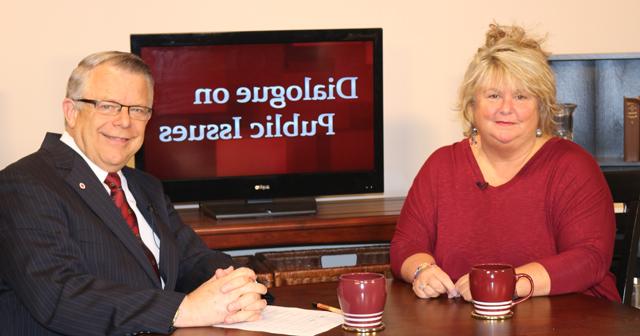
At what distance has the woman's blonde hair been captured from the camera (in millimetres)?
2641

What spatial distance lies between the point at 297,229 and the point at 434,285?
1342 mm

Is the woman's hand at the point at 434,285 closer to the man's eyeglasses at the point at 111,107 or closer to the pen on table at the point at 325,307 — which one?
the pen on table at the point at 325,307

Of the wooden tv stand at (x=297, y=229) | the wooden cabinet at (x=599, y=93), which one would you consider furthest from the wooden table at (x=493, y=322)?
the wooden cabinet at (x=599, y=93)

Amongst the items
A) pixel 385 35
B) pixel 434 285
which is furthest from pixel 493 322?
pixel 385 35

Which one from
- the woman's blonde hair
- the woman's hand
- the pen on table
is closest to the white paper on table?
the pen on table

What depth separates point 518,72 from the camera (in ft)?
8.66

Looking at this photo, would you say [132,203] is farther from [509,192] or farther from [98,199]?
[509,192]

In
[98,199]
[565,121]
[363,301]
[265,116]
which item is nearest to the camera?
[363,301]

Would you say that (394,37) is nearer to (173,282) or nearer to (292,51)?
(292,51)

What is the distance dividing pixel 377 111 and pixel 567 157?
1.28 meters

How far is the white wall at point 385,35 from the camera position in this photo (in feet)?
12.6

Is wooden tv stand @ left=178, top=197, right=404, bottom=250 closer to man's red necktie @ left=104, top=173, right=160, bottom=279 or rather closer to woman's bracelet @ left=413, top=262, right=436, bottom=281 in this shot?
man's red necktie @ left=104, top=173, right=160, bottom=279

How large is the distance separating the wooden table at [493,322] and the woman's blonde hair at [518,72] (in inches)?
22.4

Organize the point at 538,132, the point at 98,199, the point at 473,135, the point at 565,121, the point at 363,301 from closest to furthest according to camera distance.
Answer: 1. the point at 363,301
2. the point at 98,199
3. the point at 538,132
4. the point at 473,135
5. the point at 565,121
